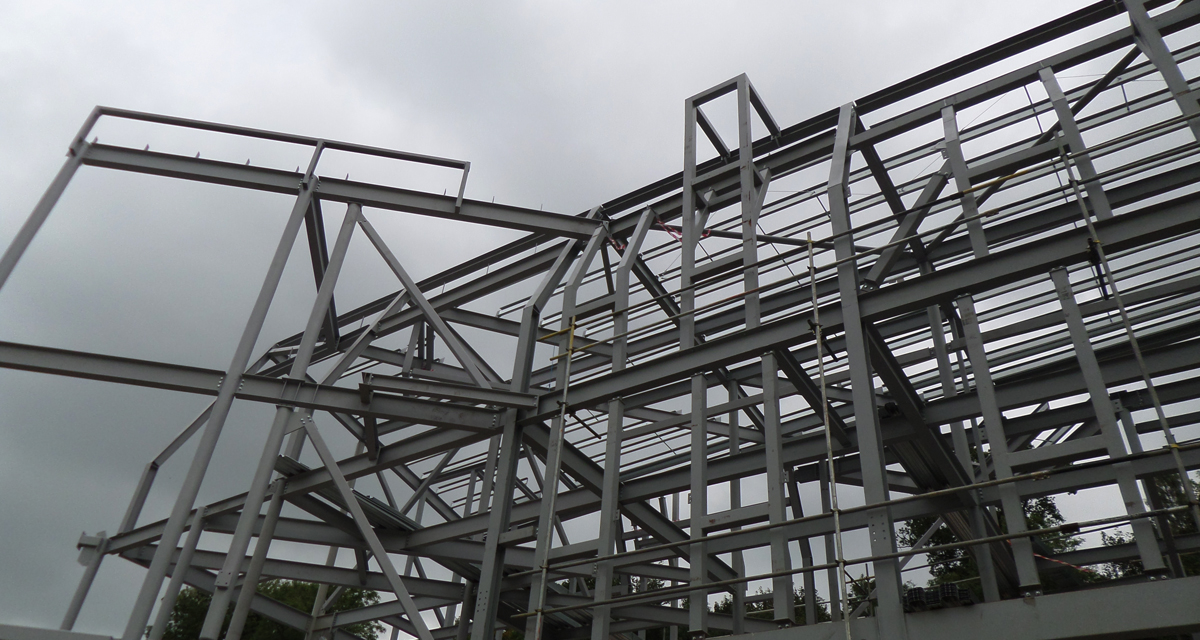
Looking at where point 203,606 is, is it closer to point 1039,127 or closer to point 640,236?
point 640,236

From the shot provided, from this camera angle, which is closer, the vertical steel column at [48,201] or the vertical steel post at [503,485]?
the vertical steel post at [503,485]

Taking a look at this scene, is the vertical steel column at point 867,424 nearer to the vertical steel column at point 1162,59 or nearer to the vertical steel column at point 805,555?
the vertical steel column at point 1162,59

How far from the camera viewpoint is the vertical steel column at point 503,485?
1075cm

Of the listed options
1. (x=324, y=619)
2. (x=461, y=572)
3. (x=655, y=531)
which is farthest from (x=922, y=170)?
(x=324, y=619)

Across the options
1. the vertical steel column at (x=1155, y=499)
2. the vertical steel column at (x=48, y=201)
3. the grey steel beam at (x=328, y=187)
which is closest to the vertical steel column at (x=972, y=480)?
the vertical steel column at (x=1155, y=499)

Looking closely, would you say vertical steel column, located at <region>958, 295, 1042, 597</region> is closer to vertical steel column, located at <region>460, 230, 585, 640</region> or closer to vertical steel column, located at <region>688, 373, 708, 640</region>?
vertical steel column, located at <region>688, 373, 708, 640</region>

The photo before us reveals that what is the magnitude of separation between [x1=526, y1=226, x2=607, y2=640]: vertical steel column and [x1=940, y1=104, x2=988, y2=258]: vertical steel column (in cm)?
574

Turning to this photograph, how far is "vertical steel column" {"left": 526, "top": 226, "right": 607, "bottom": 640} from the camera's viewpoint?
10.5 meters

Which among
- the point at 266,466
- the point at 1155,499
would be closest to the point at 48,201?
the point at 266,466

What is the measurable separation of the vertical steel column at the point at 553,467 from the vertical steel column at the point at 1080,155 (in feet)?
23.1

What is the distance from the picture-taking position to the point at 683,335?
39.1 feet

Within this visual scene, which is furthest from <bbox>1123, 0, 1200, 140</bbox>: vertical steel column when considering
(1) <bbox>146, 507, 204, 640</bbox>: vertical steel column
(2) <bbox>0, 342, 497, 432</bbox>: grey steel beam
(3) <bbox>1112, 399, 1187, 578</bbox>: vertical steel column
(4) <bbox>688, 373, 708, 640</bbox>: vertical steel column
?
(1) <bbox>146, 507, 204, 640</bbox>: vertical steel column

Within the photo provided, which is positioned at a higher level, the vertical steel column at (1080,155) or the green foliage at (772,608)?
the vertical steel column at (1080,155)

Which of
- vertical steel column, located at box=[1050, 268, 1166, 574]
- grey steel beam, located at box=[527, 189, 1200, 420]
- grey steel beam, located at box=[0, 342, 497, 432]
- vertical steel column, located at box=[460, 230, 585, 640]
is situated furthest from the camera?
grey steel beam, located at box=[0, 342, 497, 432]
